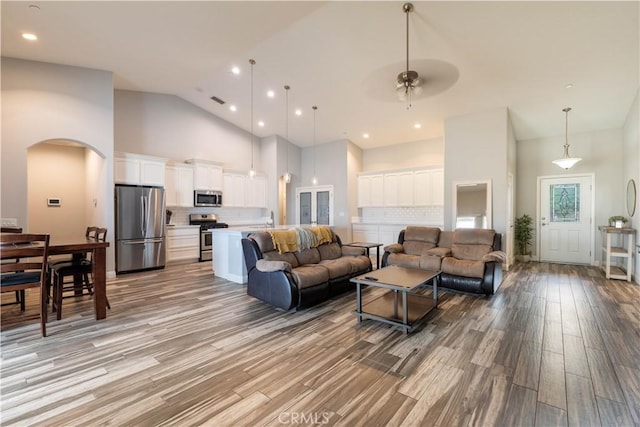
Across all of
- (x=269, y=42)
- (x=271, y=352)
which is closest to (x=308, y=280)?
(x=271, y=352)

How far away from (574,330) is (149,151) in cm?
783

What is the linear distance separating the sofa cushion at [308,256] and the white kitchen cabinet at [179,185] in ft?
12.9

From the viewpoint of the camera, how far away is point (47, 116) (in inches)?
174

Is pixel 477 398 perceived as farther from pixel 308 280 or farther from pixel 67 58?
pixel 67 58

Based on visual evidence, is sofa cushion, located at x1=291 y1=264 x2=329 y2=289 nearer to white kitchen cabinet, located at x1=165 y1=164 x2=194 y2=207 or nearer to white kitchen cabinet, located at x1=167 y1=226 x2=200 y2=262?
white kitchen cabinet, located at x1=167 y1=226 x2=200 y2=262

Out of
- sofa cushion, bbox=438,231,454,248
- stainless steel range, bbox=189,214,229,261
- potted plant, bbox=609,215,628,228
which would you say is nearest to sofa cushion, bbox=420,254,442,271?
sofa cushion, bbox=438,231,454,248

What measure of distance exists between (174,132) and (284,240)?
15.4ft

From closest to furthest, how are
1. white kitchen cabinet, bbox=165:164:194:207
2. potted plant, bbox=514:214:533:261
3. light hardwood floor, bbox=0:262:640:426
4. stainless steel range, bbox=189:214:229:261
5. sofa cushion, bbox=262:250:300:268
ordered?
light hardwood floor, bbox=0:262:640:426 → sofa cushion, bbox=262:250:300:268 → white kitchen cabinet, bbox=165:164:194:207 → potted plant, bbox=514:214:533:261 → stainless steel range, bbox=189:214:229:261

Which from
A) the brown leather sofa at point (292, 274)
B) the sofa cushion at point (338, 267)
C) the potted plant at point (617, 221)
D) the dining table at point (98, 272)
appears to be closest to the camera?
the dining table at point (98, 272)

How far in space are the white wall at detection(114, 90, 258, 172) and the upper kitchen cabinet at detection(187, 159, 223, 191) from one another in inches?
15.0

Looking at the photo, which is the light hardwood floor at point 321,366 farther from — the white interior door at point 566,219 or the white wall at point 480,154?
the white interior door at point 566,219

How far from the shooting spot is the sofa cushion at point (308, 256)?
4.15 m

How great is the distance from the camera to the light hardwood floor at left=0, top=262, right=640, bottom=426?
173cm

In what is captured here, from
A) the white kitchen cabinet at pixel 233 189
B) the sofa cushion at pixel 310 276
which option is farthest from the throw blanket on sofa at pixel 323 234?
the white kitchen cabinet at pixel 233 189
